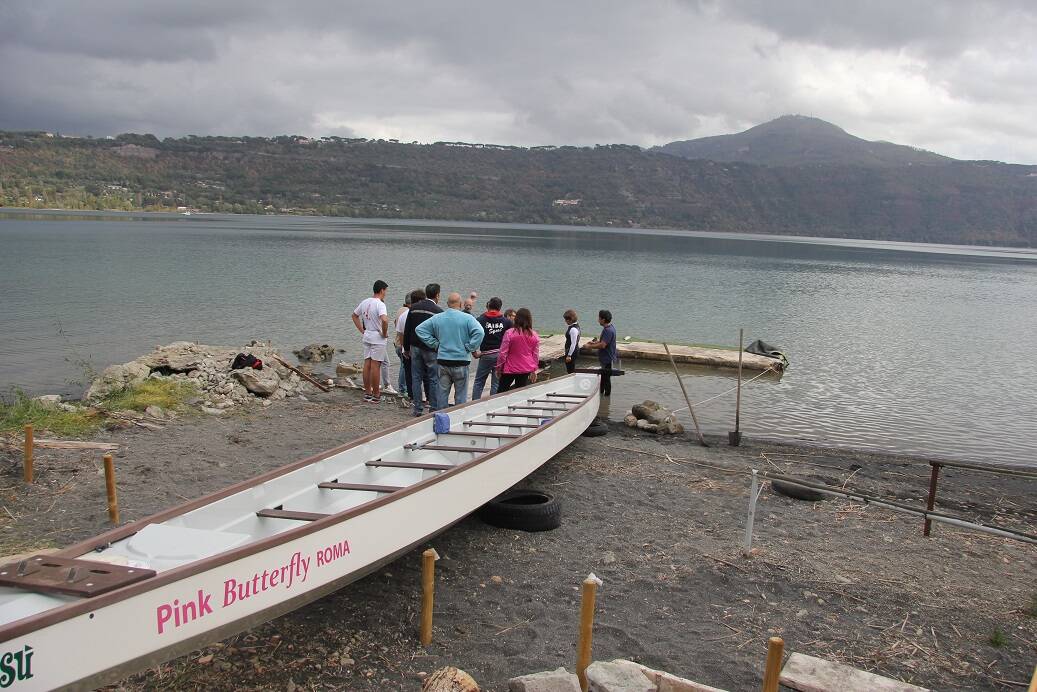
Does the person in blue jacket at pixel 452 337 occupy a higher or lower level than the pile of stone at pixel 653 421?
higher

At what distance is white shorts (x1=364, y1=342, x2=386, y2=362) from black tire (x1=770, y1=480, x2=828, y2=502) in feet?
22.6

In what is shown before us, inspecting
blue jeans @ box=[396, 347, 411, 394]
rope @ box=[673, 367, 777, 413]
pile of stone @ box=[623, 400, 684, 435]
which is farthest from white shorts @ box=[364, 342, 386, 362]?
rope @ box=[673, 367, 777, 413]

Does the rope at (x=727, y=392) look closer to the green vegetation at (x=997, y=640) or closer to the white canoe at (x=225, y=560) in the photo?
the white canoe at (x=225, y=560)

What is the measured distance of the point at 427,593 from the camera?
5.04m

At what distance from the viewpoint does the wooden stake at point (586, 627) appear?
4.43m

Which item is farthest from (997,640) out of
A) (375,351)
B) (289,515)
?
(375,351)

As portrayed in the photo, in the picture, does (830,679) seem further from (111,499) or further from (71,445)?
(71,445)

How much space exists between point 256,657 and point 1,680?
5.75ft

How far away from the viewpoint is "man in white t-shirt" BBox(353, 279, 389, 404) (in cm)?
1223

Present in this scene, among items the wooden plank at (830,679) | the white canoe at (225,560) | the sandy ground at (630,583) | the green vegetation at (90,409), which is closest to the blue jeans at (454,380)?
the sandy ground at (630,583)

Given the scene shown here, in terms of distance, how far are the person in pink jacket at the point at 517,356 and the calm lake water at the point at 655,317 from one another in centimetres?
512

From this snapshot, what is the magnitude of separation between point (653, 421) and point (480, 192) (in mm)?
171237

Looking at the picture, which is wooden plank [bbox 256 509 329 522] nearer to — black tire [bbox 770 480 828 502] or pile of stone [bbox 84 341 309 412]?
black tire [bbox 770 480 828 502]

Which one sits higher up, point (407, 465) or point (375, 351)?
point (375, 351)
